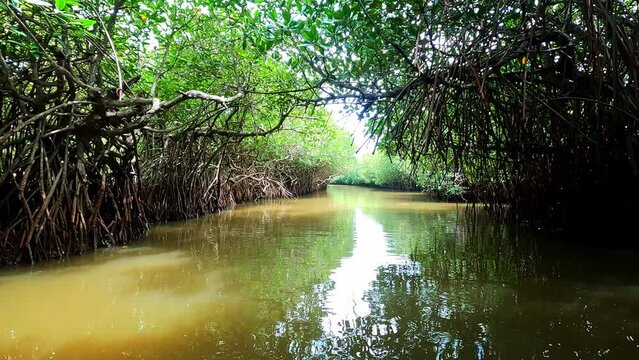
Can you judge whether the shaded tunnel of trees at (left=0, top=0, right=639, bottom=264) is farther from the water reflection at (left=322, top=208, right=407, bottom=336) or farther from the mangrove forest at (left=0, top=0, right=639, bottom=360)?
the water reflection at (left=322, top=208, right=407, bottom=336)

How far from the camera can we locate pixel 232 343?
7.72 feet

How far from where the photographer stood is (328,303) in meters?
3.10

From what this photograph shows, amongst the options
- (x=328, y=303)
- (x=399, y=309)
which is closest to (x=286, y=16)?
(x=328, y=303)

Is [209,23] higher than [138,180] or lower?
higher

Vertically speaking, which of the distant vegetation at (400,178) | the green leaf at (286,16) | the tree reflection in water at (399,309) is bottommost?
the tree reflection in water at (399,309)

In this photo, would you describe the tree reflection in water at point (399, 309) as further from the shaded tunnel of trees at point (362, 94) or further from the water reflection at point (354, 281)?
the shaded tunnel of trees at point (362, 94)

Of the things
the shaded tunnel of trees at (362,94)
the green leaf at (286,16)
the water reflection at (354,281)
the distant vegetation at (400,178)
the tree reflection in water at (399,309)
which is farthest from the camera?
the distant vegetation at (400,178)

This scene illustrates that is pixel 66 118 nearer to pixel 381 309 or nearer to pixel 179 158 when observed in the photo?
pixel 179 158

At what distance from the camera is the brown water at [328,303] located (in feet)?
7.50

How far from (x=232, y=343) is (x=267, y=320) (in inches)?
16.0

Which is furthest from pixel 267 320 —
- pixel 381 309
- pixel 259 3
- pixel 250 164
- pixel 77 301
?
pixel 250 164

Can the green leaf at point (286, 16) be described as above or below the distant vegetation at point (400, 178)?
above

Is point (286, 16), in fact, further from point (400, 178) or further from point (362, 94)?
point (400, 178)

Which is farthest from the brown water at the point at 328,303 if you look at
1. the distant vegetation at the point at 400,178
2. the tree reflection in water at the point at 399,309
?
the distant vegetation at the point at 400,178
